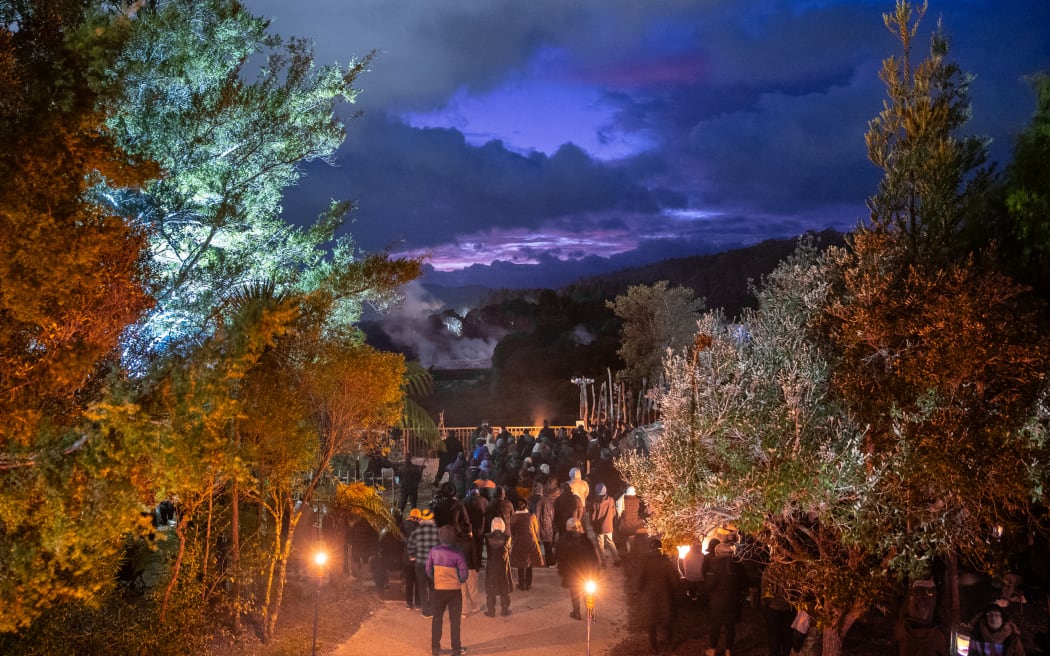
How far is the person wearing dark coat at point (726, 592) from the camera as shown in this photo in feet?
34.9

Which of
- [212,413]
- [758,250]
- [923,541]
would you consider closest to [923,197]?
[923,541]

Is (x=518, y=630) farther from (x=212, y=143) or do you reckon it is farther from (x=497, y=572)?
(x=212, y=143)

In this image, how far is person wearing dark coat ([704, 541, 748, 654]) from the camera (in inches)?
419

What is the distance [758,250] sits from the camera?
104m

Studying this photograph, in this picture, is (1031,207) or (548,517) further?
(548,517)

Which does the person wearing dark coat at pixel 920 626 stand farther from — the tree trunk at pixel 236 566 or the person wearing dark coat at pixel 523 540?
the tree trunk at pixel 236 566

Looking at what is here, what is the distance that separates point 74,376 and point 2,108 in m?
A: 2.56

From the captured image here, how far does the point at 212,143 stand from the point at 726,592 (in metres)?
10.6

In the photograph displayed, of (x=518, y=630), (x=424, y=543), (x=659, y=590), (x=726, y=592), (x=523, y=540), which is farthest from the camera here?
(x=523, y=540)

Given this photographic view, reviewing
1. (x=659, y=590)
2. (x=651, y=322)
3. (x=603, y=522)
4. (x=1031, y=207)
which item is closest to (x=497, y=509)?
(x=603, y=522)

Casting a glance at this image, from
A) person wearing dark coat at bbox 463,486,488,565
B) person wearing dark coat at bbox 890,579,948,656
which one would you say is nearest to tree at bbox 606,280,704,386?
person wearing dark coat at bbox 463,486,488,565

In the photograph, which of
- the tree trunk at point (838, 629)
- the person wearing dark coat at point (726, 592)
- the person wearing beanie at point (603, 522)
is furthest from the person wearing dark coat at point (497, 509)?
the tree trunk at point (838, 629)

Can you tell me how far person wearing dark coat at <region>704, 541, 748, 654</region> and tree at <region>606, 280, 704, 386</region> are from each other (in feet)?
86.1

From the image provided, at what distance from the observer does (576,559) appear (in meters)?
13.0
